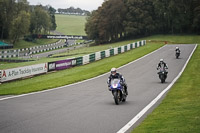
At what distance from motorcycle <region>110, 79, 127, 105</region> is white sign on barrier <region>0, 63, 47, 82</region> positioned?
48.2 feet

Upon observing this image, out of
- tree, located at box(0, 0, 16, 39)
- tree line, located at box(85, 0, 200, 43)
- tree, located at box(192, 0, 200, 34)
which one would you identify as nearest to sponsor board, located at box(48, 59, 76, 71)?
tree line, located at box(85, 0, 200, 43)

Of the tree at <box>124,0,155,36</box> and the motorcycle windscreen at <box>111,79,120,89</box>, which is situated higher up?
the tree at <box>124,0,155,36</box>

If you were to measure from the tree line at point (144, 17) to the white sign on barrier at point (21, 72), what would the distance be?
2527 inches

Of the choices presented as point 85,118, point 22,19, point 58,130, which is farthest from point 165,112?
point 22,19

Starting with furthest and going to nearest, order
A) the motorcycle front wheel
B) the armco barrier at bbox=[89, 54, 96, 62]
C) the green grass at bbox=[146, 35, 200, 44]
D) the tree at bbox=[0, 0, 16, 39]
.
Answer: the tree at bbox=[0, 0, 16, 39], the green grass at bbox=[146, 35, 200, 44], the armco barrier at bbox=[89, 54, 96, 62], the motorcycle front wheel

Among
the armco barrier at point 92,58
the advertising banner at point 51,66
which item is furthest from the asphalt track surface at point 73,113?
the armco barrier at point 92,58

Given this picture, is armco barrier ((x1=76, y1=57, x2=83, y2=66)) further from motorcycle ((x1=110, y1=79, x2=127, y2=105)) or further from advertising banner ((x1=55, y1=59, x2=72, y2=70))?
motorcycle ((x1=110, y1=79, x2=127, y2=105))

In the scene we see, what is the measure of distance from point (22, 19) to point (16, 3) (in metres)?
14.2

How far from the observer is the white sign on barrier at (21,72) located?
92.6 ft

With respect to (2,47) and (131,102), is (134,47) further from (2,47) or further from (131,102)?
(131,102)

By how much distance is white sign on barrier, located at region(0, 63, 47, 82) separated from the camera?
28.2 m

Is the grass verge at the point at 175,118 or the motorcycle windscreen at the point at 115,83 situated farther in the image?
the motorcycle windscreen at the point at 115,83

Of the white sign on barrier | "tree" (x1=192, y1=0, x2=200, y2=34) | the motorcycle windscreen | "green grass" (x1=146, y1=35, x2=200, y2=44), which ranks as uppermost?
"tree" (x1=192, y1=0, x2=200, y2=34)

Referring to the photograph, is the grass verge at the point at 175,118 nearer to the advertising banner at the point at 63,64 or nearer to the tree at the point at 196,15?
the advertising banner at the point at 63,64
